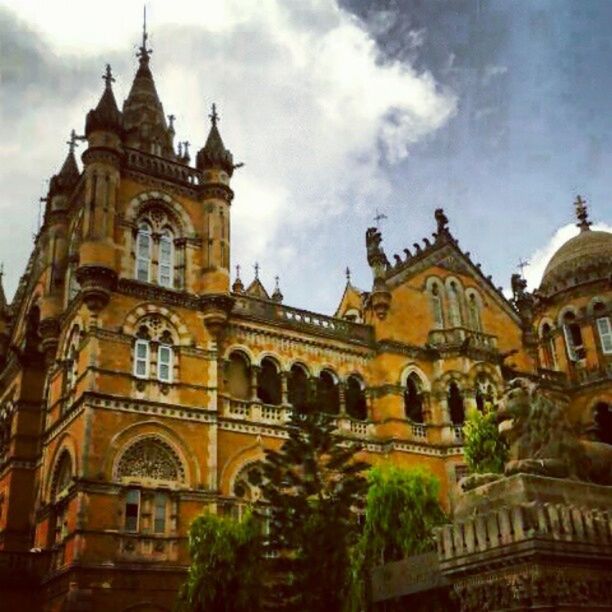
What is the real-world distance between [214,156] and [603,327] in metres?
21.1

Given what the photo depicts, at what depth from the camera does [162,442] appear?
26.9 meters

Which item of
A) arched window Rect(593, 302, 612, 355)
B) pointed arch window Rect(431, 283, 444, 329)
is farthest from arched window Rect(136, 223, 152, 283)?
arched window Rect(593, 302, 612, 355)

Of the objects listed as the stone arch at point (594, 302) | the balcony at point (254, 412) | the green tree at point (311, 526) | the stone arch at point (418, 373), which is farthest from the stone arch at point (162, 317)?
the stone arch at point (594, 302)

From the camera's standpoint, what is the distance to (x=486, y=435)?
2723 centimetres

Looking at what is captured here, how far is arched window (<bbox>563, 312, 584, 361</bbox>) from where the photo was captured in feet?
136

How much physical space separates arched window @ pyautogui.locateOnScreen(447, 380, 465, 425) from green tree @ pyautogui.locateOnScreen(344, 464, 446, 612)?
31.0ft

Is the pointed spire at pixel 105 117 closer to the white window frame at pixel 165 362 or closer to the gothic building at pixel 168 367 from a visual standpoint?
the gothic building at pixel 168 367

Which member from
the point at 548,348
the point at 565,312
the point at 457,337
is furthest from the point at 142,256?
the point at 548,348

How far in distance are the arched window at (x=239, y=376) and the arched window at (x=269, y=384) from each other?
1.86ft

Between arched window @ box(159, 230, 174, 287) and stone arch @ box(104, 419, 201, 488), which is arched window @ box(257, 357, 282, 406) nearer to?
arched window @ box(159, 230, 174, 287)

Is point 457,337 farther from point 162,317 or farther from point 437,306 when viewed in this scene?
point 162,317

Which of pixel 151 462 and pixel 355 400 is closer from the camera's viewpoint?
pixel 151 462

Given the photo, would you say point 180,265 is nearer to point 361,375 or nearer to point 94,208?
point 94,208

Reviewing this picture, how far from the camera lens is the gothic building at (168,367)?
25797 millimetres
